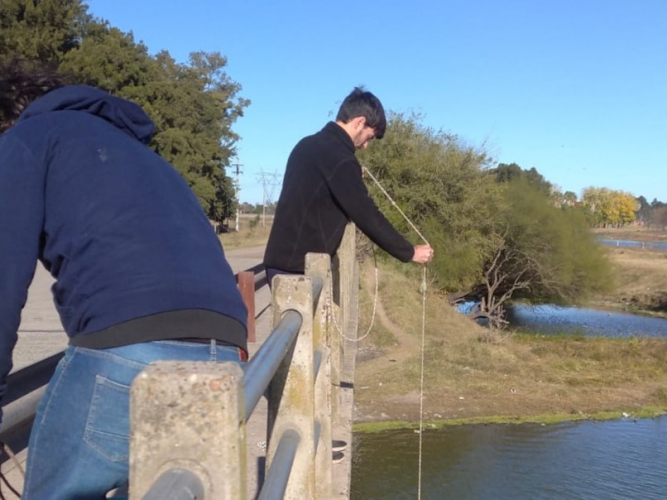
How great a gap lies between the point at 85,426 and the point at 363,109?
9.61 ft

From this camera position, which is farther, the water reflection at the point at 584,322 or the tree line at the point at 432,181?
the water reflection at the point at 584,322

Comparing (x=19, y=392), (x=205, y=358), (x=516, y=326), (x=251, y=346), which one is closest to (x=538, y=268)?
(x=516, y=326)

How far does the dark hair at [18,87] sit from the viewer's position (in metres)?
2.06

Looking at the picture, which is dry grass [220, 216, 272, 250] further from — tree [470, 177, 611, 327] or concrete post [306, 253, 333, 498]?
concrete post [306, 253, 333, 498]

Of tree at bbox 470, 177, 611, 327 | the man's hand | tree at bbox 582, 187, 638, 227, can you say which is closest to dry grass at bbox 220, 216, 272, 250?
tree at bbox 470, 177, 611, 327

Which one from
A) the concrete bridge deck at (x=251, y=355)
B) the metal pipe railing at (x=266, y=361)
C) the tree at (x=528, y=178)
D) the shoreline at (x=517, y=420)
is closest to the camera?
the metal pipe railing at (x=266, y=361)

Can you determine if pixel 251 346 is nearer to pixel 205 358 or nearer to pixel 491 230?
pixel 205 358

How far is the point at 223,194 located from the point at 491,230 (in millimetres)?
24173

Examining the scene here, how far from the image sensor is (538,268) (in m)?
39.5

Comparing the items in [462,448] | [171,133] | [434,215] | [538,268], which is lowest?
[462,448]

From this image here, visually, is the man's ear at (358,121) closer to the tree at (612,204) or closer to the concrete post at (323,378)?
the concrete post at (323,378)

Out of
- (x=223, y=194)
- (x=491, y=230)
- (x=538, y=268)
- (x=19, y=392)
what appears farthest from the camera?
(x=223, y=194)

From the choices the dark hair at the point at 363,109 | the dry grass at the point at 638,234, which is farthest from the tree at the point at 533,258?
the dry grass at the point at 638,234

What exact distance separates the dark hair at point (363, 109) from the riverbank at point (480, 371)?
15235 millimetres
